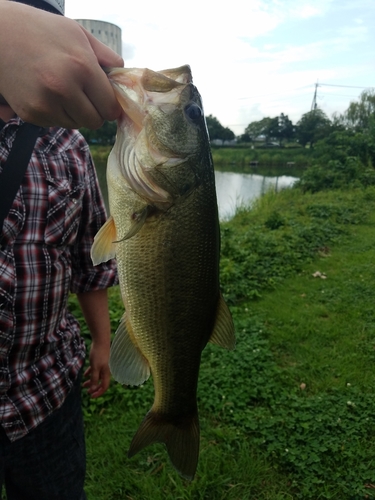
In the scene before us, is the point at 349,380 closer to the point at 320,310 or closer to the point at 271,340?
the point at 271,340

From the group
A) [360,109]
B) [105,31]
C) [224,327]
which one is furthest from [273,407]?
[360,109]

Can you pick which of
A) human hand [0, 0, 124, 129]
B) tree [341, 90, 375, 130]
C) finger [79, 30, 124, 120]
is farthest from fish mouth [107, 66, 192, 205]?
tree [341, 90, 375, 130]

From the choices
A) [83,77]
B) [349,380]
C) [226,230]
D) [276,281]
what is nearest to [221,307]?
[83,77]

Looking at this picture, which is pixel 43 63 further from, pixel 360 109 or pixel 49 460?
pixel 360 109

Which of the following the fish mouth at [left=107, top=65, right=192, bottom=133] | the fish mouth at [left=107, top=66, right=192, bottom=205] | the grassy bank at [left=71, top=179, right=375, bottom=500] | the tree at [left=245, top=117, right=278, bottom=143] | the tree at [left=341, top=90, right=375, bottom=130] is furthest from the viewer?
the tree at [left=245, top=117, right=278, bottom=143]

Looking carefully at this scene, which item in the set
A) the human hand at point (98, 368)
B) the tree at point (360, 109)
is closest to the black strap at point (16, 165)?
the human hand at point (98, 368)

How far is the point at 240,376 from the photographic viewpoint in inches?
140

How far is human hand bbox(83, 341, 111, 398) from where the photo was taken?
2188mm

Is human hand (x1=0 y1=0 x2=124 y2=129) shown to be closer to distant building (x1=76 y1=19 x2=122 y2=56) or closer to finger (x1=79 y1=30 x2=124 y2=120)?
finger (x1=79 y1=30 x2=124 y2=120)

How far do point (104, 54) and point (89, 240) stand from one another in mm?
1112

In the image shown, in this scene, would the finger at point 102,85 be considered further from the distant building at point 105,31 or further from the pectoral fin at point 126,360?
the pectoral fin at point 126,360

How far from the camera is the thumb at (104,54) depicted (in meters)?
1.01

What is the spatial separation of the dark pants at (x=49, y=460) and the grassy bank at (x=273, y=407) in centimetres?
78

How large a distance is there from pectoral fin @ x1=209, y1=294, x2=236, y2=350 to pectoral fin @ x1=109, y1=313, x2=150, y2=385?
0.28m
